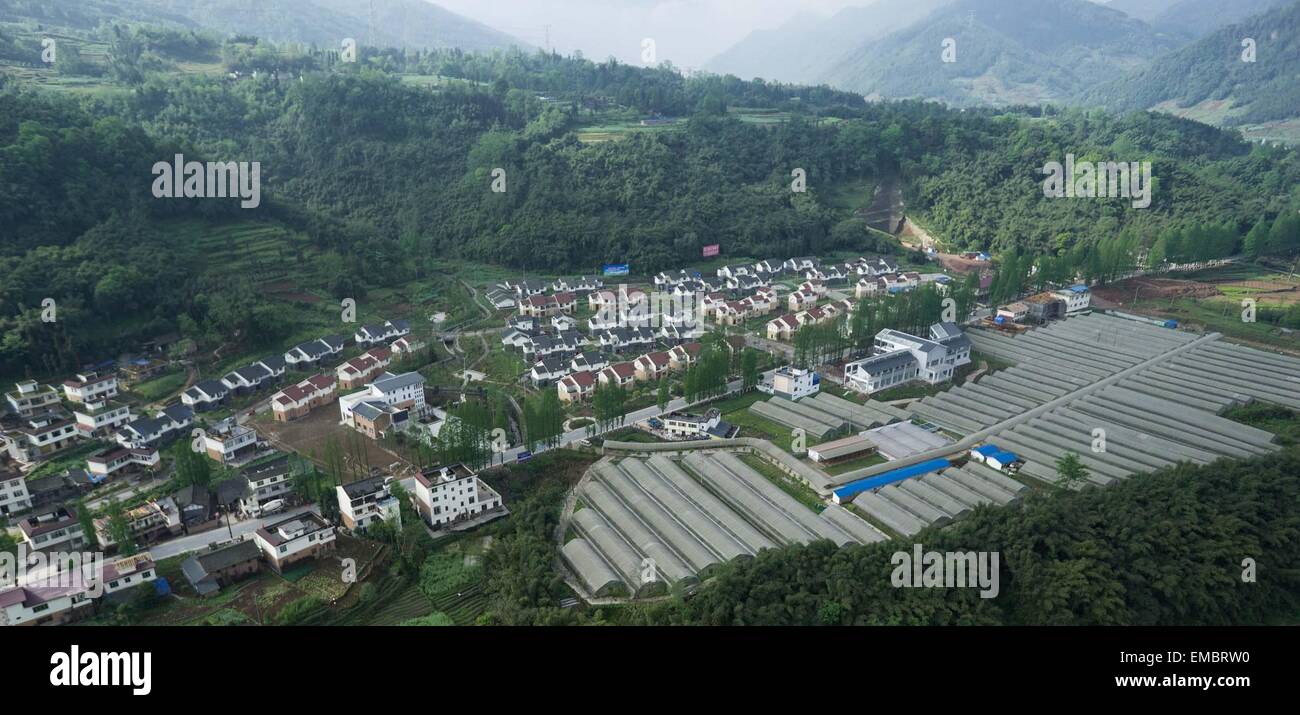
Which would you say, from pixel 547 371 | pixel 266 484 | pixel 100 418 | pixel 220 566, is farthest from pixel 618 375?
pixel 100 418

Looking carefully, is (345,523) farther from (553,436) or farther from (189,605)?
(553,436)

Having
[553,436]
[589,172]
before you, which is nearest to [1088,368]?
[553,436]


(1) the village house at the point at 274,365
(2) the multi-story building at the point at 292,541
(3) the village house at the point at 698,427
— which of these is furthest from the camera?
(1) the village house at the point at 274,365

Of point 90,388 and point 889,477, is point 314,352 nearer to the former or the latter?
point 90,388

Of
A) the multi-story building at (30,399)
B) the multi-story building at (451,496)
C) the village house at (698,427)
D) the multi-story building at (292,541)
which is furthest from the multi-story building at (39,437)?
the village house at (698,427)

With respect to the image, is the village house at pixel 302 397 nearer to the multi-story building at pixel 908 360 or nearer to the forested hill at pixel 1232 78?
the multi-story building at pixel 908 360

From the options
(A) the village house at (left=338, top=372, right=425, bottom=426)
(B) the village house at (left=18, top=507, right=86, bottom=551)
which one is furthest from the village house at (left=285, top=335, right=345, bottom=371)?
(B) the village house at (left=18, top=507, right=86, bottom=551)
